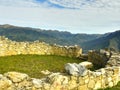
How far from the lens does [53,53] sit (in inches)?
1503

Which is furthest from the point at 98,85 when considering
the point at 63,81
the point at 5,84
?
the point at 5,84

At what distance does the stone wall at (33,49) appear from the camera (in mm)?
33688

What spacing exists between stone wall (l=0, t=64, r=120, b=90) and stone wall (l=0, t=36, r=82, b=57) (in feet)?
54.8

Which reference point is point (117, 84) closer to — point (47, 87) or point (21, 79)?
point (47, 87)

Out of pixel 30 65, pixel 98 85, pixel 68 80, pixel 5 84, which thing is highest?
pixel 5 84

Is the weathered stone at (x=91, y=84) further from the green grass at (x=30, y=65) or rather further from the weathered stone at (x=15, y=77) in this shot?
the green grass at (x=30, y=65)

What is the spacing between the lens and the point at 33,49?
36531mm

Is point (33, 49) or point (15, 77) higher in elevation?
point (15, 77)

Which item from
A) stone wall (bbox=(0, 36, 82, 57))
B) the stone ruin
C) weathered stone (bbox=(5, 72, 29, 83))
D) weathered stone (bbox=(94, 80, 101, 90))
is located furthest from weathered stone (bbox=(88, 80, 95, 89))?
stone wall (bbox=(0, 36, 82, 57))

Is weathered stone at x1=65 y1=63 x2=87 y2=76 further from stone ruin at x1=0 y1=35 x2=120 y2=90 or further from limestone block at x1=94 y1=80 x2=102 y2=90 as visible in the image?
limestone block at x1=94 y1=80 x2=102 y2=90

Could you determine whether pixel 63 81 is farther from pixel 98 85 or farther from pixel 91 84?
pixel 98 85

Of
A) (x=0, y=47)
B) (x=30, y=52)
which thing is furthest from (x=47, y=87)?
(x=30, y=52)

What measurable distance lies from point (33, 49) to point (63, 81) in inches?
813

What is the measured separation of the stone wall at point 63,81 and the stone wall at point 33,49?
16.7 m
